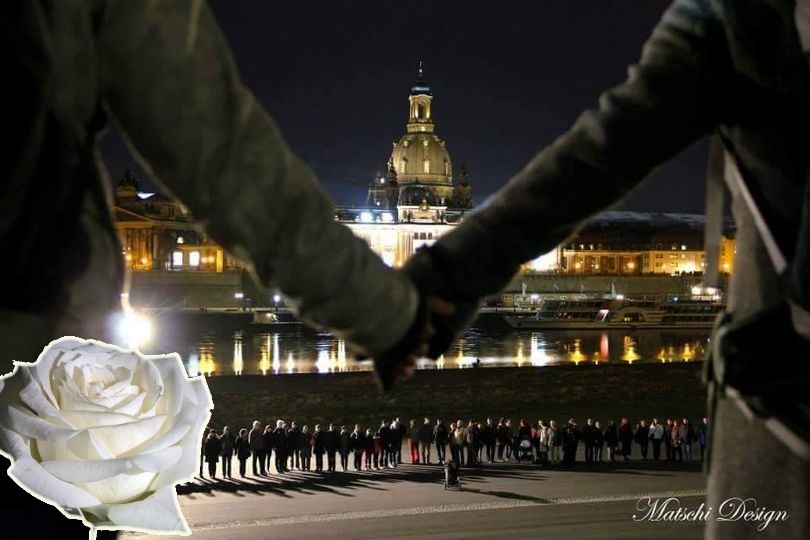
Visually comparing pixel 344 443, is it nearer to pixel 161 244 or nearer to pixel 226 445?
pixel 226 445

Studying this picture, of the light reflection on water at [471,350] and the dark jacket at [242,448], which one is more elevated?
the light reflection on water at [471,350]

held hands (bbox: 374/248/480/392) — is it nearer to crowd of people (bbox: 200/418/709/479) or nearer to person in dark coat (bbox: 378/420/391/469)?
crowd of people (bbox: 200/418/709/479)

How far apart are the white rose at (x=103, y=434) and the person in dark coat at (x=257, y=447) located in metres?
11.0

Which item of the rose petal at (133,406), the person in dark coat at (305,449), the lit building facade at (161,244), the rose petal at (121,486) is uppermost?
the lit building facade at (161,244)

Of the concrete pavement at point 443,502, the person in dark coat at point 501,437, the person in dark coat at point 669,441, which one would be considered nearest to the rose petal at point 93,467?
the concrete pavement at point 443,502

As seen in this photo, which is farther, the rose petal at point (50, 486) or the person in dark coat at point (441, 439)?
the person in dark coat at point (441, 439)

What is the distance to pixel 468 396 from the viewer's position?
20094 millimetres

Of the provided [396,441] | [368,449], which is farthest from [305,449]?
[396,441]

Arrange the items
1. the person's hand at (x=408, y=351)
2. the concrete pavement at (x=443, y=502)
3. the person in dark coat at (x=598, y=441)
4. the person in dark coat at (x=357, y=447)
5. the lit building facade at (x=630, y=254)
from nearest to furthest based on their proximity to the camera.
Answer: the person's hand at (x=408, y=351)
the concrete pavement at (x=443, y=502)
the person in dark coat at (x=357, y=447)
the person in dark coat at (x=598, y=441)
the lit building facade at (x=630, y=254)

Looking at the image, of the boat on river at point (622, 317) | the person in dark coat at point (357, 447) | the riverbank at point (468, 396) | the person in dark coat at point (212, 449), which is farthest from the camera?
the boat on river at point (622, 317)

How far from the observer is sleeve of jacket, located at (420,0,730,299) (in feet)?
3.85

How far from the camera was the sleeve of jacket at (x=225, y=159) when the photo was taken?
2.52ft

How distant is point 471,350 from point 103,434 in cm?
3452

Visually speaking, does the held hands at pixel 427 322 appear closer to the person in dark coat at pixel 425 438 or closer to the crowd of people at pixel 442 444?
the crowd of people at pixel 442 444
